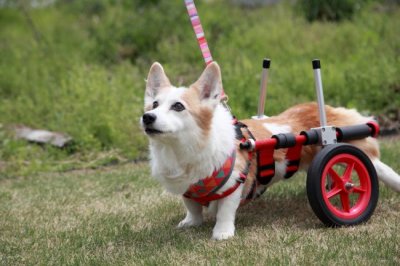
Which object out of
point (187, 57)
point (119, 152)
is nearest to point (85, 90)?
point (119, 152)

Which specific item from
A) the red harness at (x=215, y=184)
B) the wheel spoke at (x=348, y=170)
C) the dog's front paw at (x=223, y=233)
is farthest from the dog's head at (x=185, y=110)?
the wheel spoke at (x=348, y=170)

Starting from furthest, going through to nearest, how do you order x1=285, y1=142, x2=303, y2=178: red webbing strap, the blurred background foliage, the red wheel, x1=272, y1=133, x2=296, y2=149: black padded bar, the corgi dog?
1. the blurred background foliage
2. x1=285, y1=142, x2=303, y2=178: red webbing strap
3. x1=272, y1=133, x2=296, y2=149: black padded bar
4. the red wheel
5. the corgi dog

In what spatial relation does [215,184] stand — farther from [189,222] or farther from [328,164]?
[328,164]

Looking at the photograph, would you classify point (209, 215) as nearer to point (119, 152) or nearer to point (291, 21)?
point (119, 152)

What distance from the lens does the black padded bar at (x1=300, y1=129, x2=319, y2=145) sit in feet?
12.0

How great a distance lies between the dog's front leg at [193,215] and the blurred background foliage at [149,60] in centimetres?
264

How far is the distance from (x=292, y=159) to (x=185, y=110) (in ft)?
2.93

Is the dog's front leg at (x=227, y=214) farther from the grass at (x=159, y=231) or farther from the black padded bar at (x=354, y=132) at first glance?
the black padded bar at (x=354, y=132)

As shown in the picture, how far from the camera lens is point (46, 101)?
7715 mm

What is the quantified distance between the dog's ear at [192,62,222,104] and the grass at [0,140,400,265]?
820 mm

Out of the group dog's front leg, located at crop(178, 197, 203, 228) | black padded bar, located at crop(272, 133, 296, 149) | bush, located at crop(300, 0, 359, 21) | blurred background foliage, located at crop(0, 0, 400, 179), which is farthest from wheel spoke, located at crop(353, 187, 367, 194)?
bush, located at crop(300, 0, 359, 21)

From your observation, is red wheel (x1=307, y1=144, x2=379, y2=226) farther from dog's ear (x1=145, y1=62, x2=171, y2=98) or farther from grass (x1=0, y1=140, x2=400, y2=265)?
dog's ear (x1=145, y1=62, x2=171, y2=98)

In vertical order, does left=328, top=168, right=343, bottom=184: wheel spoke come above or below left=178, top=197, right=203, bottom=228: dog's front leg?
above

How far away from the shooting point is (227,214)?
3.57 metres
